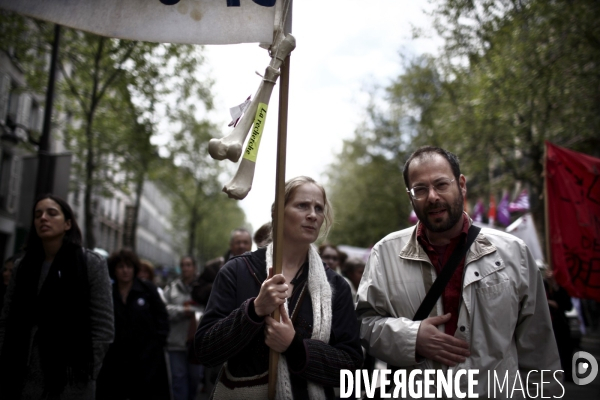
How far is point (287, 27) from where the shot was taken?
304cm

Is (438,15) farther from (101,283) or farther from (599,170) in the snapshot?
(101,283)

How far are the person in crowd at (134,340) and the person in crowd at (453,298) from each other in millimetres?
3731

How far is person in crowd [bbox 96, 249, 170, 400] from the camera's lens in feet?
20.1

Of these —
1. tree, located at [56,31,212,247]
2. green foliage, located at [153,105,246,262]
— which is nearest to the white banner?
green foliage, located at [153,105,246,262]

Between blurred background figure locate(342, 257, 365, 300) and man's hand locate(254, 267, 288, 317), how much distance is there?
5.04m

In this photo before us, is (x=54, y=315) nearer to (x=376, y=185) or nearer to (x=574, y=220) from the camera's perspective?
(x=574, y=220)

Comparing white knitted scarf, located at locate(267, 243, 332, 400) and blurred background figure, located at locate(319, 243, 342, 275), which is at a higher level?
blurred background figure, located at locate(319, 243, 342, 275)

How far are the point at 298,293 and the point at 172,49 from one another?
53.1 ft

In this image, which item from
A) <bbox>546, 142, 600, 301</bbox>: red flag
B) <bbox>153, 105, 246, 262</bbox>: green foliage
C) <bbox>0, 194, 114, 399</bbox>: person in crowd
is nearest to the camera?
→ <bbox>0, 194, 114, 399</bbox>: person in crowd

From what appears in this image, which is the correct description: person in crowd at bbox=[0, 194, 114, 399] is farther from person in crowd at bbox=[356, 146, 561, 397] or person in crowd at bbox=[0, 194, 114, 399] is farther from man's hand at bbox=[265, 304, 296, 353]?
person in crowd at bbox=[356, 146, 561, 397]

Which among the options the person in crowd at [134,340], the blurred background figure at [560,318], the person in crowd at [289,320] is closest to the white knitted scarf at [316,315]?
the person in crowd at [289,320]

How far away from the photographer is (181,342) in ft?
26.9

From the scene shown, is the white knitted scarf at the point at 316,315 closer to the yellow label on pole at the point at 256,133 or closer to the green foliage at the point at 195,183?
the yellow label on pole at the point at 256,133

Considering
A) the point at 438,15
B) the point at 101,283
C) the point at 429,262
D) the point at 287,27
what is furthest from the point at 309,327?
the point at 438,15
